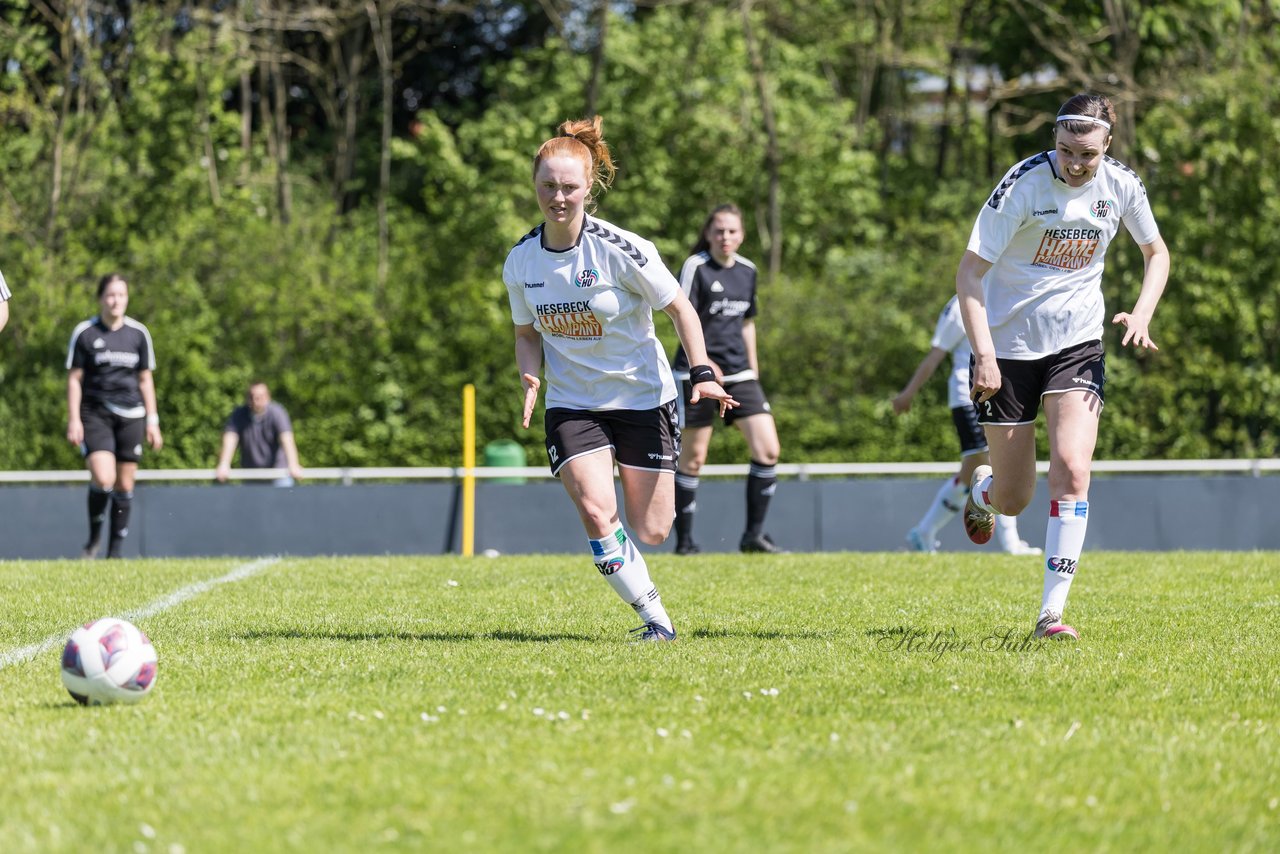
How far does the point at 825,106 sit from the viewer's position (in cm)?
2628

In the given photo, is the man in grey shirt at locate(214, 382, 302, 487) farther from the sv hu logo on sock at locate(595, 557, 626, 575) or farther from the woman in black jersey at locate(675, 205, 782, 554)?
the sv hu logo on sock at locate(595, 557, 626, 575)

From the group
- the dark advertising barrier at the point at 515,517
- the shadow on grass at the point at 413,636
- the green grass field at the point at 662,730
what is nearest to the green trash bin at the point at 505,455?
the dark advertising barrier at the point at 515,517

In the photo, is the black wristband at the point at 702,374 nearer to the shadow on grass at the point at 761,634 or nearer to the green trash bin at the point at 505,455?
the shadow on grass at the point at 761,634

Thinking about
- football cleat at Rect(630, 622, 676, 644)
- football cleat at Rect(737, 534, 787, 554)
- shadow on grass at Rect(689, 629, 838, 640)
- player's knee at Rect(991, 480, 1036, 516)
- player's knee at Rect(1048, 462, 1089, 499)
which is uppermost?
player's knee at Rect(1048, 462, 1089, 499)

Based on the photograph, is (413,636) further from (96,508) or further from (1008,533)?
(96,508)

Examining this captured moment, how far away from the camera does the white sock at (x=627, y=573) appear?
6.37 metres

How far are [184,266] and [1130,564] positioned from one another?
504 inches

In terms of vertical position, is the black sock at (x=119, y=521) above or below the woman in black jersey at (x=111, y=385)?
below

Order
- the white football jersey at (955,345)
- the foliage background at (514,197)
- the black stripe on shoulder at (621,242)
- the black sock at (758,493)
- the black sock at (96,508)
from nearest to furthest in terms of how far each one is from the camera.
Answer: the black stripe on shoulder at (621,242)
the white football jersey at (955,345)
the black sock at (758,493)
the black sock at (96,508)
the foliage background at (514,197)

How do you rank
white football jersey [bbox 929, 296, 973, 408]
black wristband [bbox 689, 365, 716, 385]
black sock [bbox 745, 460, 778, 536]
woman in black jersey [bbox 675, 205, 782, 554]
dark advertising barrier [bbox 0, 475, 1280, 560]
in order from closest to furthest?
1. black wristband [bbox 689, 365, 716, 385]
2. white football jersey [bbox 929, 296, 973, 408]
3. woman in black jersey [bbox 675, 205, 782, 554]
4. black sock [bbox 745, 460, 778, 536]
5. dark advertising barrier [bbox 0, 475, 1280, 560]

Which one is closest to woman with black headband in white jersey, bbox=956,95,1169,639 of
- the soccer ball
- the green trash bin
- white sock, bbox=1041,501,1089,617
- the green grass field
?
white sock, bbox=1041,501,1089,617

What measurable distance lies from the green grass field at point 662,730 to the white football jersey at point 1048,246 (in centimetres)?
131

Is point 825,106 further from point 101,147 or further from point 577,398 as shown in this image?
point 577,398

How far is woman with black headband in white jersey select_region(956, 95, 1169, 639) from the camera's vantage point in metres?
6.37
